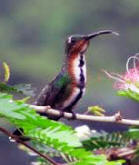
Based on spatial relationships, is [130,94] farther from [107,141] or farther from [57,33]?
[57,33]

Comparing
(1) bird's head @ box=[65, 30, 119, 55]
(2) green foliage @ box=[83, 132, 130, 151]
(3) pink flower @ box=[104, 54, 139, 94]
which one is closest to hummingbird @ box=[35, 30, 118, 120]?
(1) bird's head @ box=[65, 30, 119, 55]

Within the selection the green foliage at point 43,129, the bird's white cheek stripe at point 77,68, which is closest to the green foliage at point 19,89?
the green foliage at point 43,129

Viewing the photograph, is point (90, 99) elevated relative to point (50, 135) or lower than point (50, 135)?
lower

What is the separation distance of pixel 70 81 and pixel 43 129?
2.13 m

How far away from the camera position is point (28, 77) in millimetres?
24703

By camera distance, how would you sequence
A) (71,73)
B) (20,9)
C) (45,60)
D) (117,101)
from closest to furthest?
(71,73) → (117,101) → (45,60) → (20,9)

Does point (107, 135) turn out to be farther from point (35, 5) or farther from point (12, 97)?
point (35, 5)

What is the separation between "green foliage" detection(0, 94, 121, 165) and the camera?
2012mm

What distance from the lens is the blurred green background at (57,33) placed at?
79.1 ft

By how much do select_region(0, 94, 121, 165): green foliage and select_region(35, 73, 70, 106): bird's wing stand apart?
1451mm

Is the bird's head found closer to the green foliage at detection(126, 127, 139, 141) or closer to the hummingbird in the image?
the hummingbird

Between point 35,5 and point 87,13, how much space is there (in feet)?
5.41

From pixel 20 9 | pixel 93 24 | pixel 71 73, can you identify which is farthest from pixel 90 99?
pixel 71 73

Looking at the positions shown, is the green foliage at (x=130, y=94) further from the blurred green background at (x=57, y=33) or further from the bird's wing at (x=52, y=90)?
the blurred green background at (x=57, y=33)
